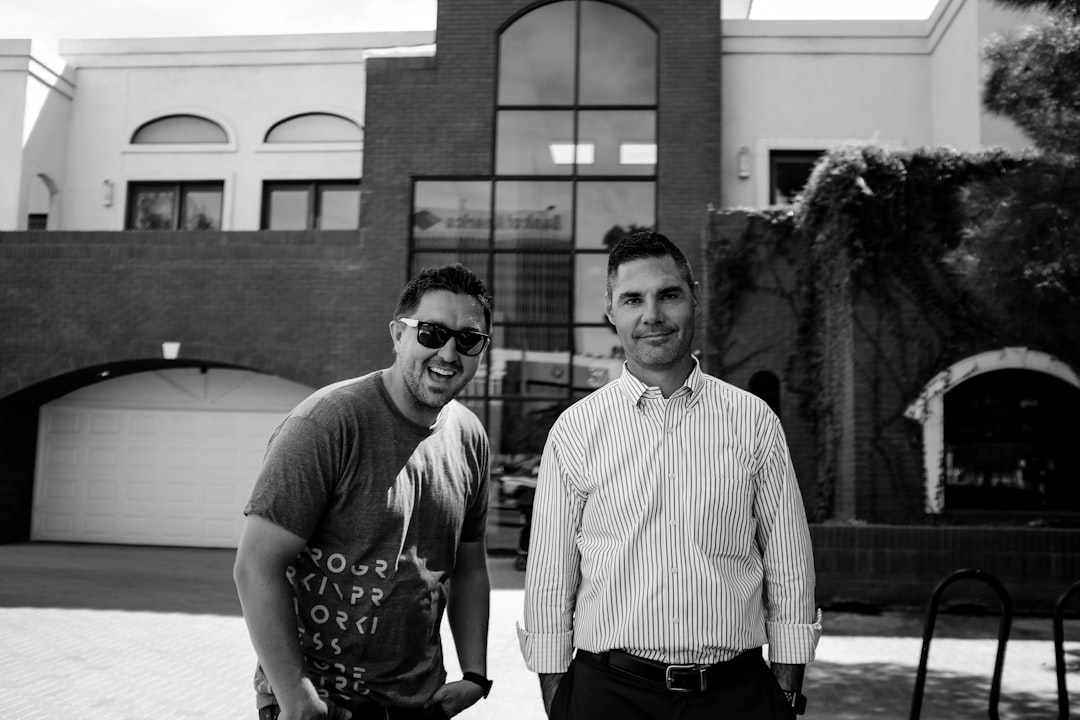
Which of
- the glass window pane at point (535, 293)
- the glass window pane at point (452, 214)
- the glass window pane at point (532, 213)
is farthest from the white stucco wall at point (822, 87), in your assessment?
the glass window pane at point (452, 214)

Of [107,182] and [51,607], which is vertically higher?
[107,182]

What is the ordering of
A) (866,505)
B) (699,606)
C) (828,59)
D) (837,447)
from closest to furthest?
(699,606) → (866,505) → (837,447) → (828,59)

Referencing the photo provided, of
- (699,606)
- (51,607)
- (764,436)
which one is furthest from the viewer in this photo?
(51,607)

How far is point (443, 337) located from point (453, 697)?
1.04 metres

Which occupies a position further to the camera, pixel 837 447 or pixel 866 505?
pixel 837 447

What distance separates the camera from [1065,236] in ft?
23.6

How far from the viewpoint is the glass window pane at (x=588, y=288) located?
50.4 feet

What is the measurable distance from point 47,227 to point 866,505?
49.2 ft

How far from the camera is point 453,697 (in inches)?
109

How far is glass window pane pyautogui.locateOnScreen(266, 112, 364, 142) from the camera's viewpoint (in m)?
17.6

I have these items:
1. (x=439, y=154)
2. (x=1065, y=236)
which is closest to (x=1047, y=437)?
(x=1065, y=236)

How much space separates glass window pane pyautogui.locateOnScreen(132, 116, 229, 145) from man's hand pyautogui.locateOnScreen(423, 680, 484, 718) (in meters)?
16.7

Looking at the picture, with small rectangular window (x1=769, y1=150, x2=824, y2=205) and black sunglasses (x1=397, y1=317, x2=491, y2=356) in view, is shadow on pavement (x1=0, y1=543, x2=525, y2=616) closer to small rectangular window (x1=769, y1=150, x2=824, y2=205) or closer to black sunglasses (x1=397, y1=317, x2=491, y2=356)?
small rectangular window (x1=769, y1=150, x2=824, y2=205)

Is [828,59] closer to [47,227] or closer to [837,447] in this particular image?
[837,447]
